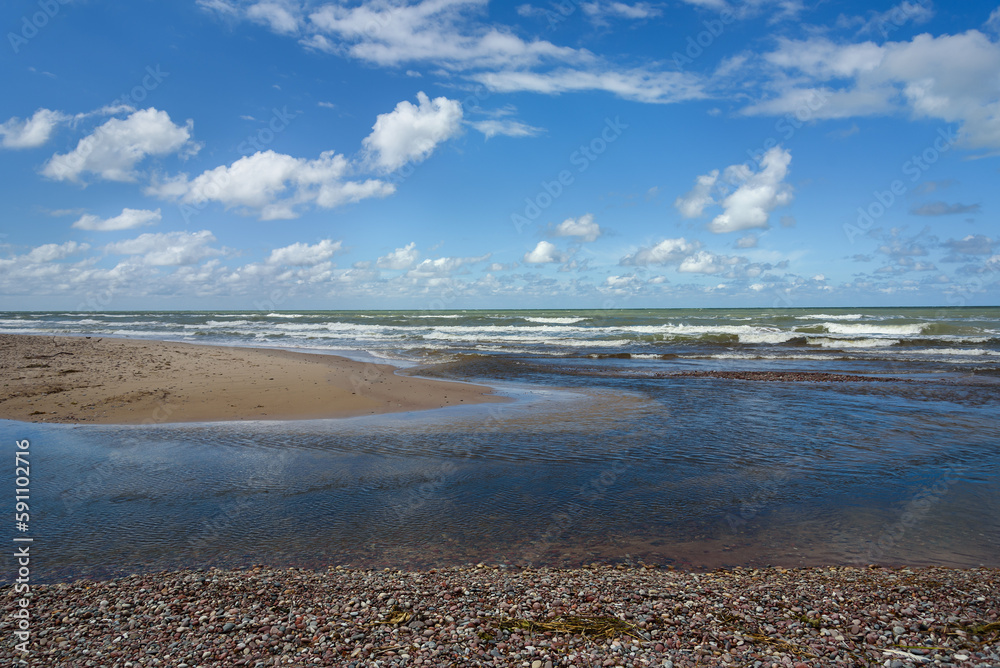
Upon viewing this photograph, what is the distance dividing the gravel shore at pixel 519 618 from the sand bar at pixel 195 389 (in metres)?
7.84

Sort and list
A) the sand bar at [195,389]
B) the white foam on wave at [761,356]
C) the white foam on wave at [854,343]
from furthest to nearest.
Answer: the white foam on wave at [854,343]
the white foam on wave at [761,356]
the sand bar at [195,389]

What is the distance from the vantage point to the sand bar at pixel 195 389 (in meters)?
11.9

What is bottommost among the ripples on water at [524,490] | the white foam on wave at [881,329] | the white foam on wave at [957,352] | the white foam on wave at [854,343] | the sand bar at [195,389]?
the ripples on water at [524,490]

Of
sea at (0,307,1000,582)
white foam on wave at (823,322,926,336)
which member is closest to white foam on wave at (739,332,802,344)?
white foam on wave at (823,322,926,336)

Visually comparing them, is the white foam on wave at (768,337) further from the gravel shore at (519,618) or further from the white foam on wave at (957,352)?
the gravel shore at (519,618)

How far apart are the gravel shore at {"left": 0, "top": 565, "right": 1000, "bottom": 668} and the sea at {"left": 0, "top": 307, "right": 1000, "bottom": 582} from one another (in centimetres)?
45

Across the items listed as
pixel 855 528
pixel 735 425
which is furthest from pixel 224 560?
pixel 735 425

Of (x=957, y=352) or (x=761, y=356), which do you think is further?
(x=957, y=352)

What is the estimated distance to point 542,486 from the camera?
729 centimetres

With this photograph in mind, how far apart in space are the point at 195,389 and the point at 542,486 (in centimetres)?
1132

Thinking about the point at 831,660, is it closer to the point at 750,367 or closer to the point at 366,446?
the point at 366,446

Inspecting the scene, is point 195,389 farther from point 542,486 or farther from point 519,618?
point 519,618

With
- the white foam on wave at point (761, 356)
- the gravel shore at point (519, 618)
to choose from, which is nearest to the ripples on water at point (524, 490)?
the gravel shore at point (519, 618)

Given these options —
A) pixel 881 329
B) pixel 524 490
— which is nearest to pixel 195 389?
pixel 524 490
